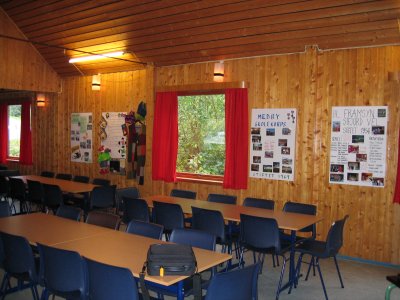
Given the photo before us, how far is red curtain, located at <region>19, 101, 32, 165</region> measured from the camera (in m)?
11.2

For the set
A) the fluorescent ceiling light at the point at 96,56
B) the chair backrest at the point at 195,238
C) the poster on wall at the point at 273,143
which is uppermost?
the fluorescent ceiling light at the point at 96,56

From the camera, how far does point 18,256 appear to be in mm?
3514

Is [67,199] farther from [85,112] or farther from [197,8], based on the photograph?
[197,8]

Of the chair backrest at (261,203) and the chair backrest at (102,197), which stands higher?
the chair backrest at (261,203)

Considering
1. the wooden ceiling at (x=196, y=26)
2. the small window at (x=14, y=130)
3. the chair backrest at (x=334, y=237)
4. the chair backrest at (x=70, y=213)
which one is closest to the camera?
the chair backrest at (x=334, y=237)

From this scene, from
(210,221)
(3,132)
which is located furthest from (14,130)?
(210,221)

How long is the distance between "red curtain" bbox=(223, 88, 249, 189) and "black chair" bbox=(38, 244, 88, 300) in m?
4.19

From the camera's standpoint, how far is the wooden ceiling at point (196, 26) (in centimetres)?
545

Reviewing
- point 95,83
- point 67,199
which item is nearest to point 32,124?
point 95,83

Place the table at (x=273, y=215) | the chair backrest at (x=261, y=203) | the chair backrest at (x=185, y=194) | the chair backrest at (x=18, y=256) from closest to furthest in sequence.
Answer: the chair backrest at (x=18, y=256), the table at (x=273, y=215), the chair backrest at (x=261, y=203), the chair backrest at (x=185, y=194)

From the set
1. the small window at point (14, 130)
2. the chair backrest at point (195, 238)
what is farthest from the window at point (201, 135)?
the small window at point (14, 130)

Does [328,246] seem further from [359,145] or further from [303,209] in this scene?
[359,145]

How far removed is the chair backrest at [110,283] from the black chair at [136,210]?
241 cm

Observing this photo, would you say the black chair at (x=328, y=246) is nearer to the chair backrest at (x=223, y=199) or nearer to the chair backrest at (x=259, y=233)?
the chair backrest at (x=259, y=233)
